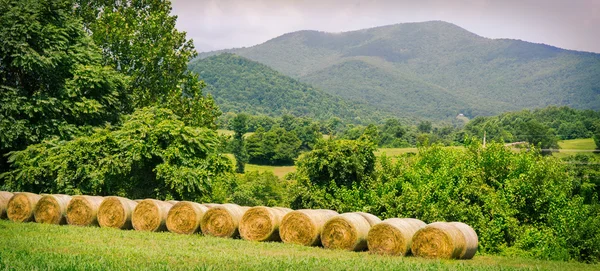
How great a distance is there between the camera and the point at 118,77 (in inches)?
1298

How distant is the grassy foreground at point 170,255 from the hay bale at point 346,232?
0.50 m

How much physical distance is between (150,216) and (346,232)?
25.0 ft

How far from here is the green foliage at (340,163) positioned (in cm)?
3475

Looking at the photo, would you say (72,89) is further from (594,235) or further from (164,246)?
(594,235)

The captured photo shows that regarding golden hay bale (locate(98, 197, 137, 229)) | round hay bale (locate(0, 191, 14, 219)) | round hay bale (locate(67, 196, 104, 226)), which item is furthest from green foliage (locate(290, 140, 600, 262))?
round hay bale (locate(0, 191, 14, 219))

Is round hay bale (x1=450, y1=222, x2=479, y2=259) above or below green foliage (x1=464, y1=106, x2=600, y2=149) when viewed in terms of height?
below

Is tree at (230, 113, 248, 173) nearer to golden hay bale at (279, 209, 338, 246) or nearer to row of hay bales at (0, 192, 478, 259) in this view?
row of hay bales at (0, 192, 478, 259)

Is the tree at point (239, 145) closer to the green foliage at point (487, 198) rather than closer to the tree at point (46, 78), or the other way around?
the green foliage at point (487, 198)

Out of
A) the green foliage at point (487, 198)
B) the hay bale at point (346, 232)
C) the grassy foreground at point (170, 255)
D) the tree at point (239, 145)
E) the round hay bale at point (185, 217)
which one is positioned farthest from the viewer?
the tree at point (239, 145)

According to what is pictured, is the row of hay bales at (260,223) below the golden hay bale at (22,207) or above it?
below

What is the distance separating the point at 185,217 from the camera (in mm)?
21312

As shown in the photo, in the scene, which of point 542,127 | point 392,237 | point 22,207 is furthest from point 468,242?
point 542,127

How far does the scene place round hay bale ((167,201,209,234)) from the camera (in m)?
21.1

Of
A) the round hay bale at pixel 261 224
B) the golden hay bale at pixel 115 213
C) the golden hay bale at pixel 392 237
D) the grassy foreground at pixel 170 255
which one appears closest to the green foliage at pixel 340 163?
the round hay bale at pixel 261 224
